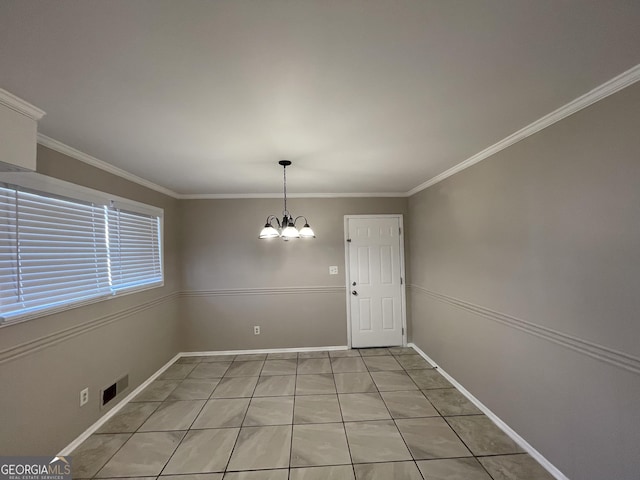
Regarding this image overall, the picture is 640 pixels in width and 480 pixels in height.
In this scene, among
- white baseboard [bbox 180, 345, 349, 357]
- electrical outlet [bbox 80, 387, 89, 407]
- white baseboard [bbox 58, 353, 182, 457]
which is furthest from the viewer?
white baseboard [bbox 180, 345, 349, 357]

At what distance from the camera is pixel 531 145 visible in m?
1.92

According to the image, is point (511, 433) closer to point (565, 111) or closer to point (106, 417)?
point (565, 111)

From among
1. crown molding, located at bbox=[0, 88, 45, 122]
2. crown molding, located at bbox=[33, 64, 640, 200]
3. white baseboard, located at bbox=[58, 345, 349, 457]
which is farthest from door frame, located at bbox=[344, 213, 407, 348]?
crown molding, located at bbox=[0, 88, 45, 122]

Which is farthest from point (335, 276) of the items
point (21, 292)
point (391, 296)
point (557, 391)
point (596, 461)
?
point (21, 292)

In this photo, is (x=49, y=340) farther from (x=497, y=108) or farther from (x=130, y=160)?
(x=497, y=108)

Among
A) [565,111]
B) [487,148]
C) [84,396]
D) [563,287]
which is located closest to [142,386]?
[84,396]

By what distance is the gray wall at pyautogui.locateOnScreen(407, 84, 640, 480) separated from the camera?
1.40m

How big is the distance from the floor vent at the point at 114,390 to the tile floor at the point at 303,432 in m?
0.18

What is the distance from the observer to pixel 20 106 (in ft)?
4.81

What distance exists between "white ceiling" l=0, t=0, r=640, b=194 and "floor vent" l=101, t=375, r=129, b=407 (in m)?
2.19

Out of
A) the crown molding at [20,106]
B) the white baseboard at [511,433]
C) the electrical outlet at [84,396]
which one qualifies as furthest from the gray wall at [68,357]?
the white baseboard at [511,433]

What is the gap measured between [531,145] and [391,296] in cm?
278

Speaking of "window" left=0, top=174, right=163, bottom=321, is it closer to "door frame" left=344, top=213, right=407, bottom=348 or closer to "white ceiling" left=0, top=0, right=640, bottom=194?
"white ceiling" left=0, top=0, right=640, bottom=194

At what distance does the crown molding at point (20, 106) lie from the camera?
1.39m
